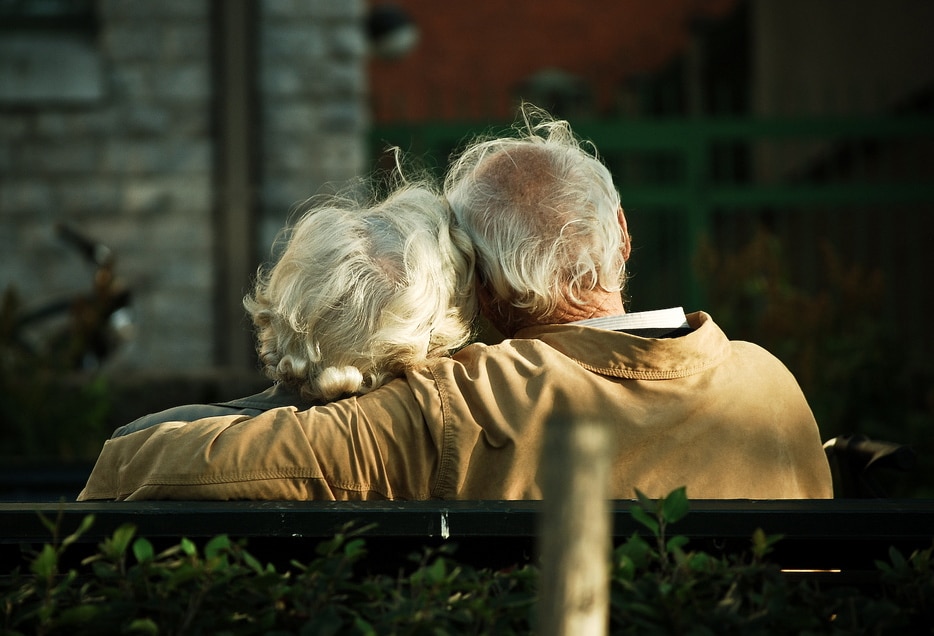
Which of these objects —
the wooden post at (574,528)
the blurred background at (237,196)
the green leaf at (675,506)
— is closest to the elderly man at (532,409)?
the green leaf at (675,506)

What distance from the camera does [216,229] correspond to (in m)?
6.98

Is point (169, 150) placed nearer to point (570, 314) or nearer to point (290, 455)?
point (570, 314)

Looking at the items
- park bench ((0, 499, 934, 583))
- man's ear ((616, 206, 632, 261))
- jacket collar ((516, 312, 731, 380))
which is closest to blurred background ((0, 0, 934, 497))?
man's ear ((616, 206, 632, 261))

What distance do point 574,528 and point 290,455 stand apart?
2.63 ft

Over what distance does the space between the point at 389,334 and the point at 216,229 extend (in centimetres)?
504

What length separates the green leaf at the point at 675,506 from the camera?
1530 mm

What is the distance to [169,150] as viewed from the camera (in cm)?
695

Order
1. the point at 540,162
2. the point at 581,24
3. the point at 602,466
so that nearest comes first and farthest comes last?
the point at 602,466 < the point at 540,162 < the point at 581,24

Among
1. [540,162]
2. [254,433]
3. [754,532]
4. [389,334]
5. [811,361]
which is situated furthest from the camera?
[811,361]

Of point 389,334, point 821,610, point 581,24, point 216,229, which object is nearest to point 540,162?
point 389,334

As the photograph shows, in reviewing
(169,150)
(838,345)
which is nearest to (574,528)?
(838,345)

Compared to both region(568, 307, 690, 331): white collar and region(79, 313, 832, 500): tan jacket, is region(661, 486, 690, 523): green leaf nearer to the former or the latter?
region(79, 313, 832, 500): tan jacket

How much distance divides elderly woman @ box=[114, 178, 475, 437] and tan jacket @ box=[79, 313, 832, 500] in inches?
4.0

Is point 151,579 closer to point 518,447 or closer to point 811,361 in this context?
point 518,447
